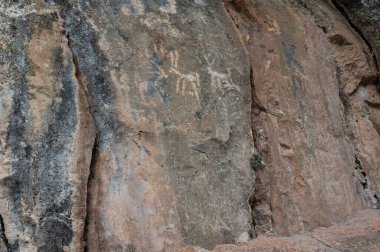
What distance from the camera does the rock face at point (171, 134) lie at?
3.74 metres

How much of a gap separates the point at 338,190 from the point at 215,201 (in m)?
1.28

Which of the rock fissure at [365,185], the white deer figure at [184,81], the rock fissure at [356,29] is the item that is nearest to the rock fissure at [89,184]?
the white deer figure at [184,81]

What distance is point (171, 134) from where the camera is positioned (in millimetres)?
4164

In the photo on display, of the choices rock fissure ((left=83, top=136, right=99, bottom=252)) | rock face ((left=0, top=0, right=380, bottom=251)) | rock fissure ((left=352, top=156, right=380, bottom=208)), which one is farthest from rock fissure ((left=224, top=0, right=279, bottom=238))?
rock fissure ((left=83, top=136, right=99, bottom=252))

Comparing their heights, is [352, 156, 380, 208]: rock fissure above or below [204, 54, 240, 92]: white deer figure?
below

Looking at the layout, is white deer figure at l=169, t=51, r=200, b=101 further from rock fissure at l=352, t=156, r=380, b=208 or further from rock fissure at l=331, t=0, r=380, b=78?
rock fissure at l=331, t=0, r=380, b=78

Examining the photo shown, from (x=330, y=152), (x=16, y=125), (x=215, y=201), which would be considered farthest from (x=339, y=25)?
(x=16, y=125)

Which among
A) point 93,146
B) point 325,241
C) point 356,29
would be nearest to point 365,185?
point 325,241

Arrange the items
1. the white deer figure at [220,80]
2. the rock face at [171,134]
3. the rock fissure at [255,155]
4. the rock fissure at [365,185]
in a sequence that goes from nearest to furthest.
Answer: the rock face at [171,134] < the rock fissure at [255,155] < the white deer figure at [220,80] < the rock fissure at [365,185]

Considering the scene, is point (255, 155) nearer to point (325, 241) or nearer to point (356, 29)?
point (325, 241)

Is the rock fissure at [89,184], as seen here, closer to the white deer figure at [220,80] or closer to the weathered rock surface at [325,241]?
the weathered rock surface at [325,241]

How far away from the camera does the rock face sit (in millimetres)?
3744

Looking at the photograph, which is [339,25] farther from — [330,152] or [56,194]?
[56,194]

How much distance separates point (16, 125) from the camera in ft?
12.2
